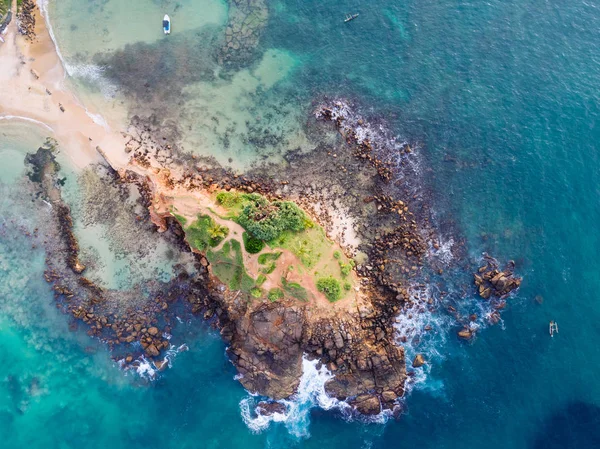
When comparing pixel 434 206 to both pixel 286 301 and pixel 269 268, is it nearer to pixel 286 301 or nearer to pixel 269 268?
pixel 286 301

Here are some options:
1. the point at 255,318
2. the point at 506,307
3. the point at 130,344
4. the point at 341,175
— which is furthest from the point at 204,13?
the point at 506,307

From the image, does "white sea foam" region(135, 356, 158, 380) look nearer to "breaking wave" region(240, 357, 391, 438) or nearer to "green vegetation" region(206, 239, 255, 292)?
"breaking wave" region(240, 357, 391, 438)

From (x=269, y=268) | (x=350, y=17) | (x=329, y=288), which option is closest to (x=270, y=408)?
(x=329, y=288)

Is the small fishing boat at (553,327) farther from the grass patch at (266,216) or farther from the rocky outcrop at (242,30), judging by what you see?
the rocky outcrop at (242,30)

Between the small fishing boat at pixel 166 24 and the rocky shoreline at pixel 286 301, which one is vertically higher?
the small fishing boat at pixel 166 24

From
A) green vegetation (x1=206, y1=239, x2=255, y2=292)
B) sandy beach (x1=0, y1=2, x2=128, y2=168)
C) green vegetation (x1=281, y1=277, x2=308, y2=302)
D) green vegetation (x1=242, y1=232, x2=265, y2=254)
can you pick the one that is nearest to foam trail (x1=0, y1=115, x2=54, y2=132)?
sandy beach (x1=0, y1=2, x2=128, y2=168)

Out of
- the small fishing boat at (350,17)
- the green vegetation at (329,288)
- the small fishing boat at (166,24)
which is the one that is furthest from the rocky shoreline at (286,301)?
the small fishing boat at (166,24)
